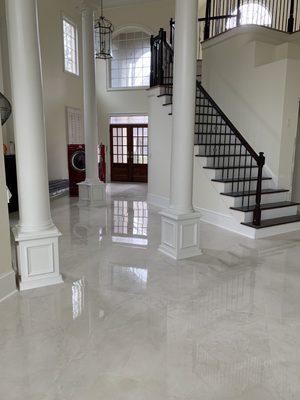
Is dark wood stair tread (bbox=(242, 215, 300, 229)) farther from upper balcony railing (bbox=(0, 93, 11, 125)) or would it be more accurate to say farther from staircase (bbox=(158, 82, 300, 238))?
upper balcony railing (bbox=(0, 93, 11, 125))

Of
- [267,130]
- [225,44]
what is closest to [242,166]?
[267,130]

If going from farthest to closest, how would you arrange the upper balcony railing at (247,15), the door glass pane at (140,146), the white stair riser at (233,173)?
the door glass pane at (140,146), the upper balcony railing at (247,15), the white stair riser at (233,173)

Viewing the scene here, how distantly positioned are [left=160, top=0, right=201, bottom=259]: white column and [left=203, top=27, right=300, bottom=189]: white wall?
2.50m

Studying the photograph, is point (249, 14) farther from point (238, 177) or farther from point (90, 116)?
point (238, 177)

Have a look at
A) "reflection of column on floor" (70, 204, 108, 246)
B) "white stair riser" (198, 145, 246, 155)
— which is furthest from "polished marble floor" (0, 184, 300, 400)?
"white stair riser" (198, 145, 246, 155)

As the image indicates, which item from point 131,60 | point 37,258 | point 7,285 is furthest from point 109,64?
point 7,285

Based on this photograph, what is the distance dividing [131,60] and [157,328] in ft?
30.8

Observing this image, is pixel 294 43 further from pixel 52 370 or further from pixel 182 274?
pixel 52 370

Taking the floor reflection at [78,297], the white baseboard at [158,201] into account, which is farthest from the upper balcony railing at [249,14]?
the floor reflection at [78,297]

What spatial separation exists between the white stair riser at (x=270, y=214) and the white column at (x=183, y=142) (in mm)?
1238

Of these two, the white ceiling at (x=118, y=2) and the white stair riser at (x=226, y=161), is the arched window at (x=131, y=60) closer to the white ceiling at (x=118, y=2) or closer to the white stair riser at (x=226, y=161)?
the white ceiling at (x=118, y=2)

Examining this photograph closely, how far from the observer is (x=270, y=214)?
17.0ft

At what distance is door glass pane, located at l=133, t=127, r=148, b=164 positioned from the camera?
33.7 feet

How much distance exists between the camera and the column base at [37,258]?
299 cm
